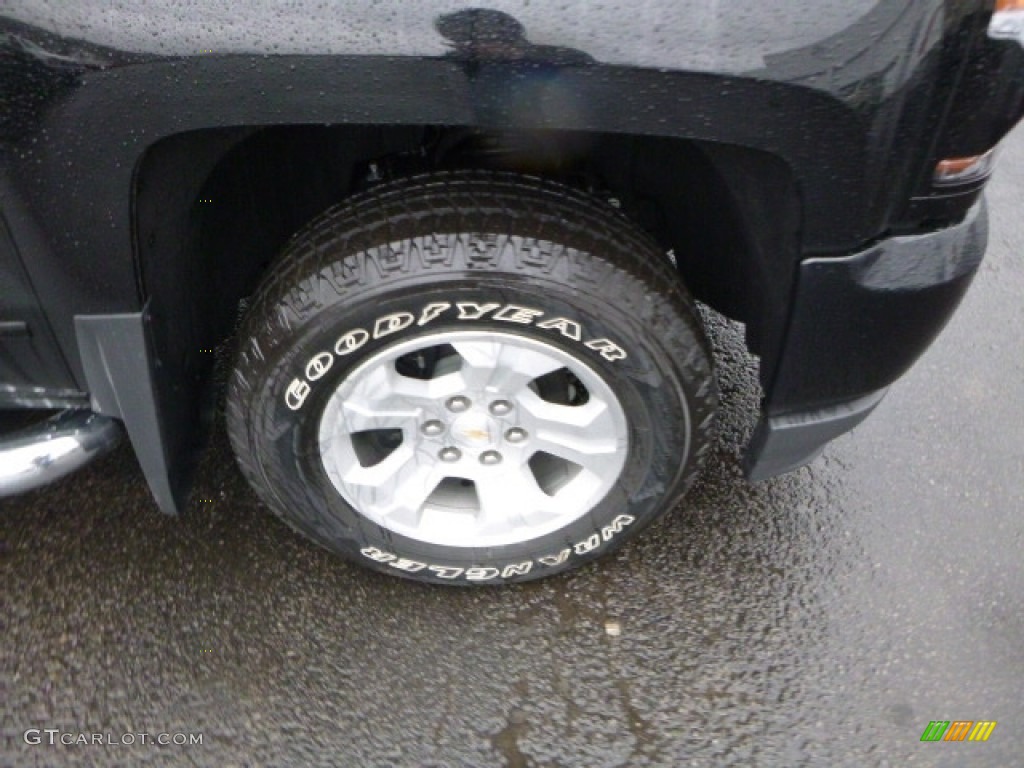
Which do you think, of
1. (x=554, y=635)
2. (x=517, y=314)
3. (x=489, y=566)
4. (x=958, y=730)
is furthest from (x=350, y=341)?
(x=958, y=730)

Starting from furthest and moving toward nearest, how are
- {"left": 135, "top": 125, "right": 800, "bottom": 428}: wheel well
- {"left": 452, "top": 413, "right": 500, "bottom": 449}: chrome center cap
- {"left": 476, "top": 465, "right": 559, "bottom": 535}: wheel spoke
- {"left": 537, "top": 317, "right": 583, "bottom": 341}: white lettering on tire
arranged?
{"left": 476, "top": 465, "right": 559, "bottom": 535}: wheel spoke, {"left": 452, "top": 413, "right": 500, "bottom": 449}: chrome center cap, {"left": 537, "top": 317, "right": 583, "bottom": 341}: white lettering on tire, {"left": 135, "top": 125, "right": 800, "bottom": 428}: wheel well

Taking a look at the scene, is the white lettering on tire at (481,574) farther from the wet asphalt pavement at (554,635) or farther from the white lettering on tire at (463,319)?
the white lettering on tire at (463,319)

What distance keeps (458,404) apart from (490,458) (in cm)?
18

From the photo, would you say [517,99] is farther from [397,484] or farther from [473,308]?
[397,484]

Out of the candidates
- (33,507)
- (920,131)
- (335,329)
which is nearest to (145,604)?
(33,507)

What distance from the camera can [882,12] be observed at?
1.33m

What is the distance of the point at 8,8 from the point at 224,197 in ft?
2.02

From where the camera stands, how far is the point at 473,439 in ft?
6.40

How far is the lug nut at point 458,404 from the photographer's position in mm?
1867

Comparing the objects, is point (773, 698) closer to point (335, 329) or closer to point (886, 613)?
point (886, 613)

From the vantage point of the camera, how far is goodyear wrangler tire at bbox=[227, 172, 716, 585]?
166 cm

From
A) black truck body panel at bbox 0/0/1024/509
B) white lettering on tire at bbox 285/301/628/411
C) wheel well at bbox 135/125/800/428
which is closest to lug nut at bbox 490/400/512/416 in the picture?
white lettering on tire at bbox 285/301/628/411

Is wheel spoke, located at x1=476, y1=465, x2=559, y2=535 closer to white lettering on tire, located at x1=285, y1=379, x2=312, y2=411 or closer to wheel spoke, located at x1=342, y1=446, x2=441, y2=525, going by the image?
wheel spoke, located at x1=342, y1=446, x2=441, y2=525
